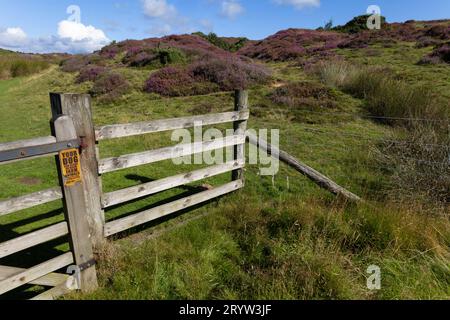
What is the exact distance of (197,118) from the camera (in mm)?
4926

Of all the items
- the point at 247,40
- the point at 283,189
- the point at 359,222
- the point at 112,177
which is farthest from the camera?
the point at 247,40

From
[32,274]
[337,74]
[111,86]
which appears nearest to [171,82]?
[111,86]

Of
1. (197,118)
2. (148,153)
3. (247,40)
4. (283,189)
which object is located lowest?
(283,189)

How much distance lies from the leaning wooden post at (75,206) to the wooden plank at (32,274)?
111mm

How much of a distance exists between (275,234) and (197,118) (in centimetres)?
205

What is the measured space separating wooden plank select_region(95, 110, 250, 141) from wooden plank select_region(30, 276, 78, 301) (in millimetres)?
1522

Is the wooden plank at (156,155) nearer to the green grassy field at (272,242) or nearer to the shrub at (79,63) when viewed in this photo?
the green grassy field at (272,242)

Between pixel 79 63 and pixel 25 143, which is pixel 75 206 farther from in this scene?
pixel 79 63

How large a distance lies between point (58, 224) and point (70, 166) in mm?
594

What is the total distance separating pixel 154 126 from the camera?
14.3ft

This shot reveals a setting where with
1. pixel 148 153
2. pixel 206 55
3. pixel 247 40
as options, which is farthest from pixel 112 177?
pixel 247 40

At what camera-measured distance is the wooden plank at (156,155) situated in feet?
12.7
